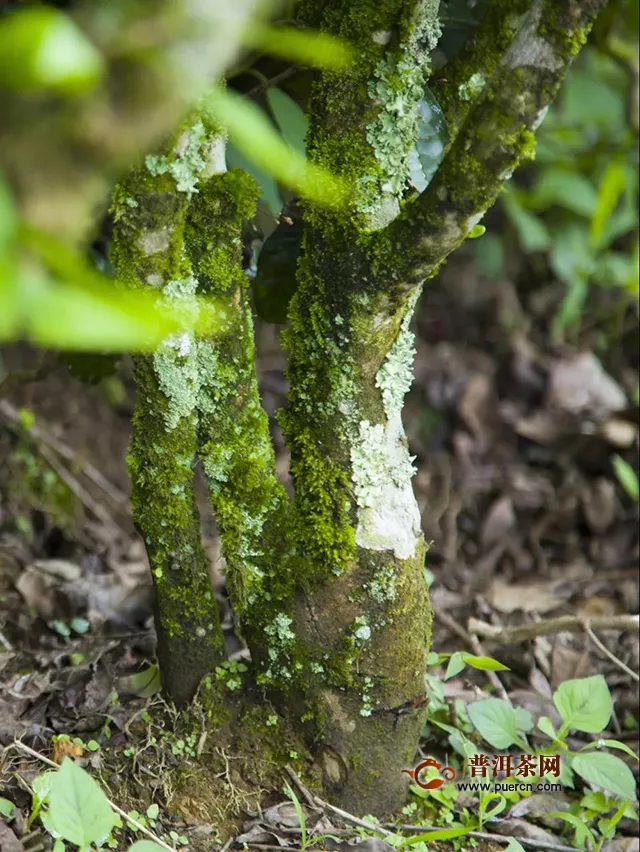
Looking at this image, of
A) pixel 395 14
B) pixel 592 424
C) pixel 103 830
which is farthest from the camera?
pixel 592 424

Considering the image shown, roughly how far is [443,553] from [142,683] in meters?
1.12

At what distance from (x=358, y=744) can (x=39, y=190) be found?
2.84ft

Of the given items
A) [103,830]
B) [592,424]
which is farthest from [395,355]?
[592,424]

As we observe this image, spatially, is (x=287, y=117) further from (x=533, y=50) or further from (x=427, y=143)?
(x=533, y=50)

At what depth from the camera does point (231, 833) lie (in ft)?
3.58

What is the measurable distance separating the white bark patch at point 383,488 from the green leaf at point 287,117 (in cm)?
54

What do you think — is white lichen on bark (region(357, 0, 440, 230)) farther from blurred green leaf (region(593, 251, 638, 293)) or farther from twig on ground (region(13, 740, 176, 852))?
blurred green leaf (region(593, 251, 638, 293))

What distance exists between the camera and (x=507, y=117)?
2.78ft

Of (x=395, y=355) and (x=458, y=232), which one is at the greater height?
(x=458, y=232)

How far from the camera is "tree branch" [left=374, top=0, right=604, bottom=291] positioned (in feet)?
2.76

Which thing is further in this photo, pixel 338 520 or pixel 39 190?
pixel 338 520

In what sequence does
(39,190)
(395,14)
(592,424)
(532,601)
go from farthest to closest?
(592,424), (532,601), (395,14), (39,190)

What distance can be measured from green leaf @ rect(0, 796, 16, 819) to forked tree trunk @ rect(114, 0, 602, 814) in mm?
262

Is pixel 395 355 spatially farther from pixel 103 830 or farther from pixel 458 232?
pixel 103 830
